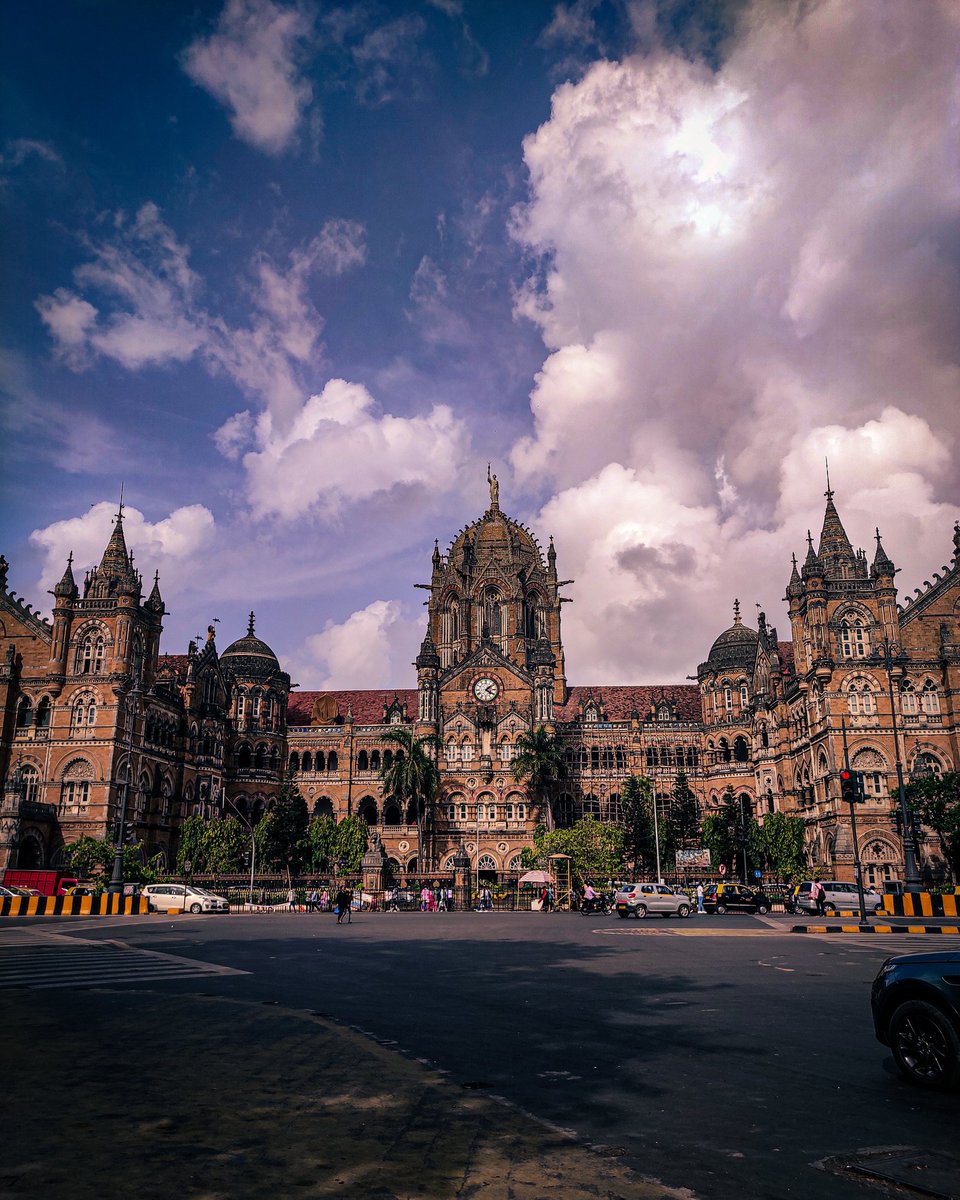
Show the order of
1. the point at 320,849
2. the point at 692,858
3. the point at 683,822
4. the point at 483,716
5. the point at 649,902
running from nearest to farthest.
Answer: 1. the point at 649,902
2. the point at 692,858
3. the point at 683,822
4. the point at 320,849
5. the point at 483,716

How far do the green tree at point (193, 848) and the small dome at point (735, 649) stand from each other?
146 feet

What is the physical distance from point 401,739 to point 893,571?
36.4 meters

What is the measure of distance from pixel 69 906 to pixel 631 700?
184 feet

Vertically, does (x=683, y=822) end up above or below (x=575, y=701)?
below

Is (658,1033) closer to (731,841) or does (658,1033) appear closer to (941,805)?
(941,805)

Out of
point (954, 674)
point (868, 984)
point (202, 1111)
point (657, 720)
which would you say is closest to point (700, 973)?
point (868, 984)

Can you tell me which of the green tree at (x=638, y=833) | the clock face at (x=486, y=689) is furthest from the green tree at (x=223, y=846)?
the green tree at (x=638, y=833)

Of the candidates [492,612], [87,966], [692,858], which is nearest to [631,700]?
[492,612]

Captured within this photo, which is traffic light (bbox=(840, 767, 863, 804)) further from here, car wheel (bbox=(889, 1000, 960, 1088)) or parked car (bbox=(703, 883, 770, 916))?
car wheel (bbox=(889, 1000, 960, 1088))

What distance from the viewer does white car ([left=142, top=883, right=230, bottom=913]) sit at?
147 ft

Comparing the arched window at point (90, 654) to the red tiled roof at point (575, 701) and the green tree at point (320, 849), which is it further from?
the red tiled roof at point (575, 701)

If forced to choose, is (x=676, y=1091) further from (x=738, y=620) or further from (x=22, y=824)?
(x=738, y=620)

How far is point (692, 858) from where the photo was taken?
63.3 metres

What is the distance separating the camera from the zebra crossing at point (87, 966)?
16.6m
